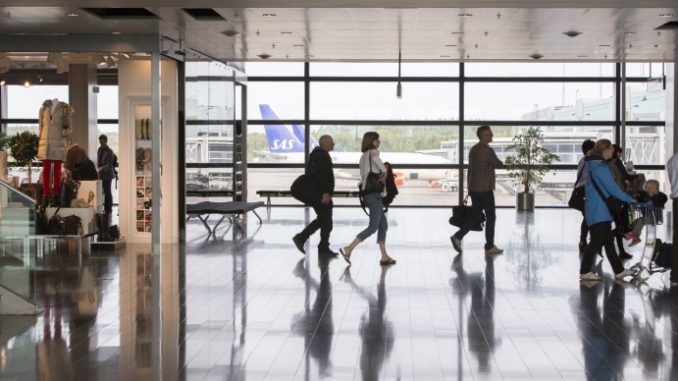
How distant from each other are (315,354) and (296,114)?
1687 cm

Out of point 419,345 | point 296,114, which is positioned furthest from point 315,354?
point 296,114

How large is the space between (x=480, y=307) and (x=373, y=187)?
2.98 metres

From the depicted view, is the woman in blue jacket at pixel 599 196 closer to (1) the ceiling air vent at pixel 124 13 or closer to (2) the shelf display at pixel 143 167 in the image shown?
(1) the ceiling air vent at pixel 124 13

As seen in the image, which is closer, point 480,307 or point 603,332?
point 603,332

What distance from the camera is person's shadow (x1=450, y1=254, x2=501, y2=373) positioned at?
21.2 ft

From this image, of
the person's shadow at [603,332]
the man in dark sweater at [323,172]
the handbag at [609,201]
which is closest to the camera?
the person's shadow at [603,332]

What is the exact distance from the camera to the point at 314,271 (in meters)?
10.7

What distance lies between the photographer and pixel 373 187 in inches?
431

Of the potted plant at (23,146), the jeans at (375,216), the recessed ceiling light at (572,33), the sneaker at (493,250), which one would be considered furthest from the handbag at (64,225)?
the recessed ceiling light at (572,33)

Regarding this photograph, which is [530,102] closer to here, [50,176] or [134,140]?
[134,140]

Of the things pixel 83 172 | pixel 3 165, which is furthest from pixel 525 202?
pixel 3 165

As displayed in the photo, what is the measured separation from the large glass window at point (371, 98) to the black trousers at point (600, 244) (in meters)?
13.1

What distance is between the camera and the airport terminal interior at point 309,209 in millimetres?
6625

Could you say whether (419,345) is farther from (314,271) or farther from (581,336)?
(314,271)
